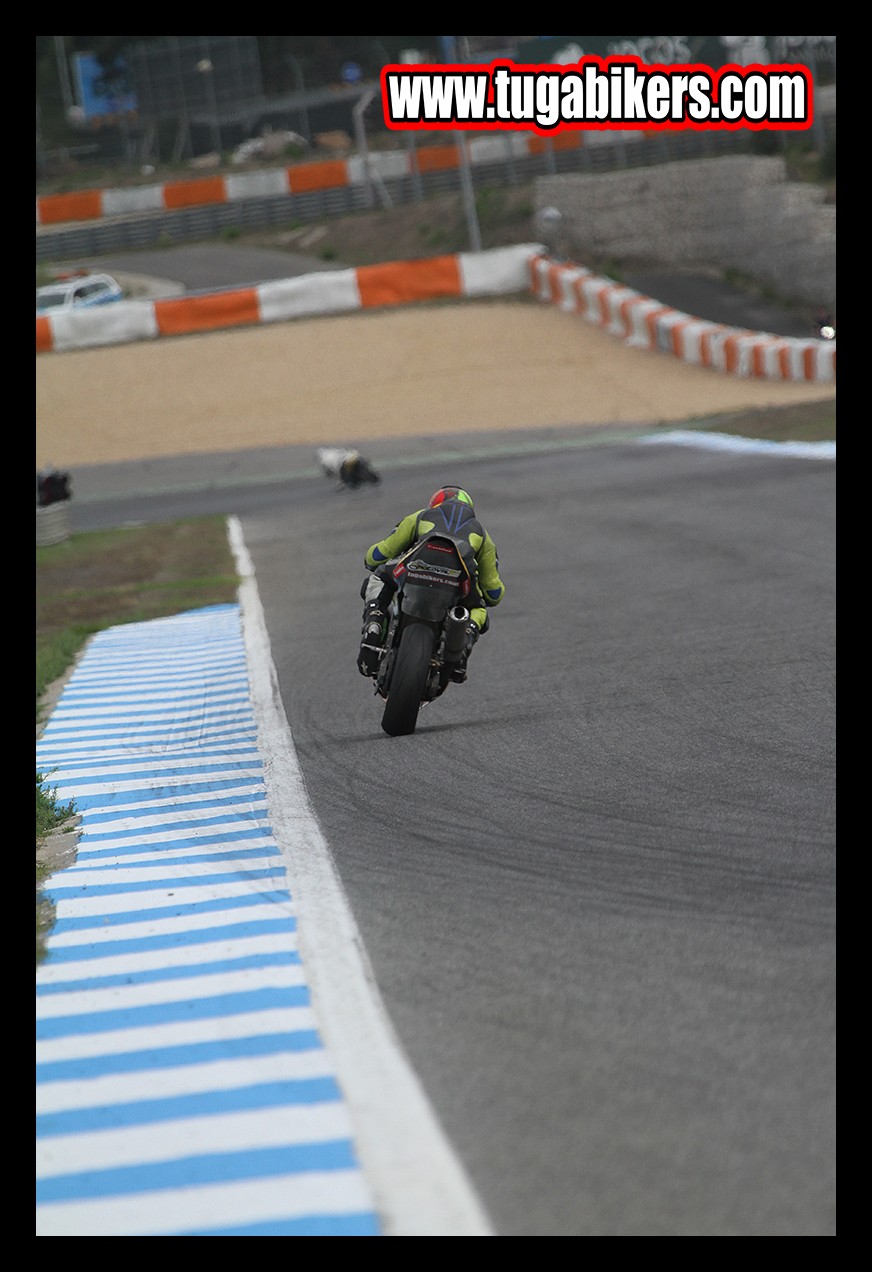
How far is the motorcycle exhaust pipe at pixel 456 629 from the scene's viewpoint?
8.45 m

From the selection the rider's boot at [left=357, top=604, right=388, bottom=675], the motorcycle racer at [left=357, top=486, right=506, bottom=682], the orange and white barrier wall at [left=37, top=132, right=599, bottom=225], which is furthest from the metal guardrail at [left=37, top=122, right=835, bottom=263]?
the rider's boot at [left=357, top=604, right=388, bottom=675]

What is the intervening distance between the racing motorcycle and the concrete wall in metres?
27.4

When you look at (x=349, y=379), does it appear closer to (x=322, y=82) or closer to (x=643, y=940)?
(x=643, y=940)

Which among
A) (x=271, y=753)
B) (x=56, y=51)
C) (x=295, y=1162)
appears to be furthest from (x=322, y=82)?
(x=295, y=1162)

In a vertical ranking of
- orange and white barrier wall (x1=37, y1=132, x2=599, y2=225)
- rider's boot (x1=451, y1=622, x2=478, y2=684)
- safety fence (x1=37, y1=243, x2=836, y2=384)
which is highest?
orange and white barrier wall (x1=37, y1=132, x2=599, y2=225)

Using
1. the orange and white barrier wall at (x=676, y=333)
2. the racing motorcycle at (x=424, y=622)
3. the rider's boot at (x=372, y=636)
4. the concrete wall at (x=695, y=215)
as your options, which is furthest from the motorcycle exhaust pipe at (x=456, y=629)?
the concrete wall at (x=695, y=215)

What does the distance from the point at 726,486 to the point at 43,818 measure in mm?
13718

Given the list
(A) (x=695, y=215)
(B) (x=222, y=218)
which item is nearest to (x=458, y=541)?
(A) (x=695, y=215)

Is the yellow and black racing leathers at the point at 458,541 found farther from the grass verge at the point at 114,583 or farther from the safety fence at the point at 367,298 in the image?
the safety fence at the point at 367,298

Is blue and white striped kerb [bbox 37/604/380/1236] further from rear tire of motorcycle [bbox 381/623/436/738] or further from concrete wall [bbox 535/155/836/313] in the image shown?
concrete wall [bbox 535/155/836/313]

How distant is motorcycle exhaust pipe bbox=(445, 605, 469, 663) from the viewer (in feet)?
27.7

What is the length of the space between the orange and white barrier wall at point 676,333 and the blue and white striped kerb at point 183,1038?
77.5ft

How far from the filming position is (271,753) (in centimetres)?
851

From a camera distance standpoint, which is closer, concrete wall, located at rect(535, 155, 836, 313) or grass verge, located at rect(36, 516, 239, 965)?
grass verge, located at rect(36, 516, 239, 965)
